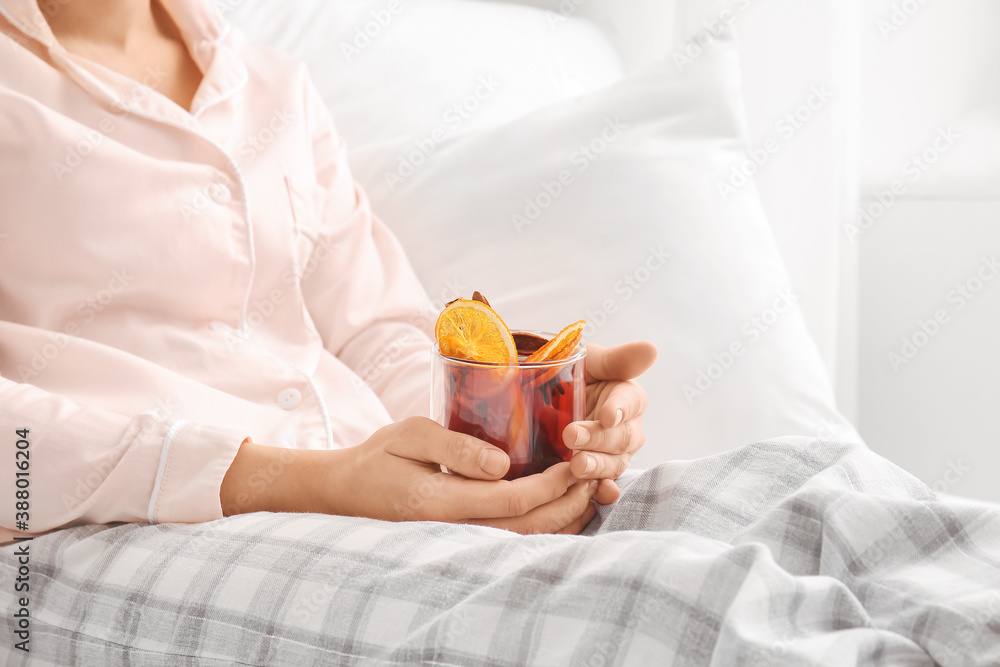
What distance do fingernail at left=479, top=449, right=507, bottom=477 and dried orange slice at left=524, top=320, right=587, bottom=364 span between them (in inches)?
2.7

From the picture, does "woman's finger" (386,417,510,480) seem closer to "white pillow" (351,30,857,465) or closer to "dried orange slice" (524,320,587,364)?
"dried orange slice" (524,320,587,364)

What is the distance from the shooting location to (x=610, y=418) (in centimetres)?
64

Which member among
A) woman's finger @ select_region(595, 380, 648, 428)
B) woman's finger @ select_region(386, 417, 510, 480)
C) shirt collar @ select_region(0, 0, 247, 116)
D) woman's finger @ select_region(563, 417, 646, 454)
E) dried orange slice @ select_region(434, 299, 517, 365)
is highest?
shirt collar @ select_region(0, 0, 247, 116)

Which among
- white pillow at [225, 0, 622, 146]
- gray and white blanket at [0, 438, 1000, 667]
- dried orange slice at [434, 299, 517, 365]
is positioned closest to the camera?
gray and white blanket at [0, 438, 1000, 667]

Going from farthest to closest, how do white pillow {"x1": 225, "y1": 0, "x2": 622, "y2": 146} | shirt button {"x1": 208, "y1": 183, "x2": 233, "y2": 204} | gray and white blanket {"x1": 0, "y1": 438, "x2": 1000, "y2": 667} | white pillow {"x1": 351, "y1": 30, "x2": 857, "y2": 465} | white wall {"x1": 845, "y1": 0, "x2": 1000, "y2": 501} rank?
1. white wall {"x1": 845, "y1": 0, "x2": 1000, "y2": 501}
2. white pillow {"x1": 225, "y1": 0, "x2": 622, "y2": 146}
3. white pillow {"x1": 351, "y1": 30, "x2": 857, "y2": 465}
4. shirt button {"x1": 208, "y1": 183, "x2": 233, "y2": 204}
5. gray and white blanket {"x1": 0, "y1": 438, "x2": 1000, "y2": 667}

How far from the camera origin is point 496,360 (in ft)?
1.98

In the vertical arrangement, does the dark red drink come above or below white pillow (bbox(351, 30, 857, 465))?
below

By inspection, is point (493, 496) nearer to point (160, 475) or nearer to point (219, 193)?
point (160, 475)

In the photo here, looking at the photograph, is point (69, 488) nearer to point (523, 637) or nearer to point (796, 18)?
point (523, 637)

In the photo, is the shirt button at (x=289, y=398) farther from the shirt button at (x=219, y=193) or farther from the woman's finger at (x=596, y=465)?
the woman's finger at (x=596, y=465)

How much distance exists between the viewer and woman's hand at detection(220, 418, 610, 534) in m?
0.62

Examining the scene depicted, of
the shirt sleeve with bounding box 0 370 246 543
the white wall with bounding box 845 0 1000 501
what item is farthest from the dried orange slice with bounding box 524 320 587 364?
the white wall with bounding box 845 0 1000 501

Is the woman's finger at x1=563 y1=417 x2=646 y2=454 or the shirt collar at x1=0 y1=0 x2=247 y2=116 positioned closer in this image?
the woman's finger at x1=563 y1=417 x2=646 y2=454

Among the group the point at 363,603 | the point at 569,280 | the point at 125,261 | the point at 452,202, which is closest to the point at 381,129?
the point at 452,202
